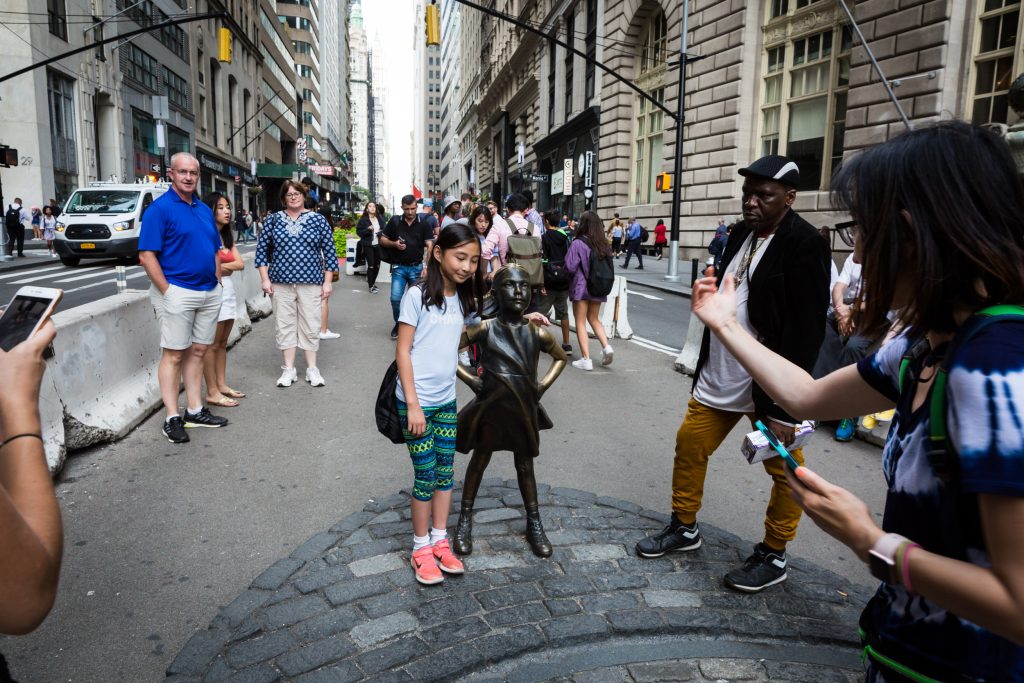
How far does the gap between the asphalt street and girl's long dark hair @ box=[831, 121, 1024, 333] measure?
2.74 meters

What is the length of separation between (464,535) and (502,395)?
77 centimetres

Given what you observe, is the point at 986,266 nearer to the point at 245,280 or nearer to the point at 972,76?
the point at 245,280

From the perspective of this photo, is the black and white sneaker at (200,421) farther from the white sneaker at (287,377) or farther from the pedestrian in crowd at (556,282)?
the pedestrian in crowd at (556,282)

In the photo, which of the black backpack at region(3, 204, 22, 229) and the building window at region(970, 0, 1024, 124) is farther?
the black backpack at region(3, 204, 22, 229)

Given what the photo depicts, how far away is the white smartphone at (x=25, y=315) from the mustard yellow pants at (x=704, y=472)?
275cm

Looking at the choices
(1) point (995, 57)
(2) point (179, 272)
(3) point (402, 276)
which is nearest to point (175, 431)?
(2) point (179, 272)

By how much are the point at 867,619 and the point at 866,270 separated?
76cm

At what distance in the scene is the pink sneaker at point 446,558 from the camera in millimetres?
3354

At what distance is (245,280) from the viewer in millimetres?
11383

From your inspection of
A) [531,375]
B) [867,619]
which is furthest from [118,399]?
[867,619]

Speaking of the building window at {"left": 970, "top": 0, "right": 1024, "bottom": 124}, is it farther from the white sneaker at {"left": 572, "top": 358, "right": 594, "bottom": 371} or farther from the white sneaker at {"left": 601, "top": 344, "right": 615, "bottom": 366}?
the white sneaker at {"left": 572, "top": 358, "right": 594, "bottom": 371}

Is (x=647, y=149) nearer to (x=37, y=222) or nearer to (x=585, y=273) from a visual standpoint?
(x=585, y=273)

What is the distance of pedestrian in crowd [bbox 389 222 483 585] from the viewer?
3.29 metres

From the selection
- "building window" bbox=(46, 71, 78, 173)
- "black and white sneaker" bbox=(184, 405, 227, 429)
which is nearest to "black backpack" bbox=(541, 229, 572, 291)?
"black and white sneaker" bbox=(184, 405, 227, 429)
